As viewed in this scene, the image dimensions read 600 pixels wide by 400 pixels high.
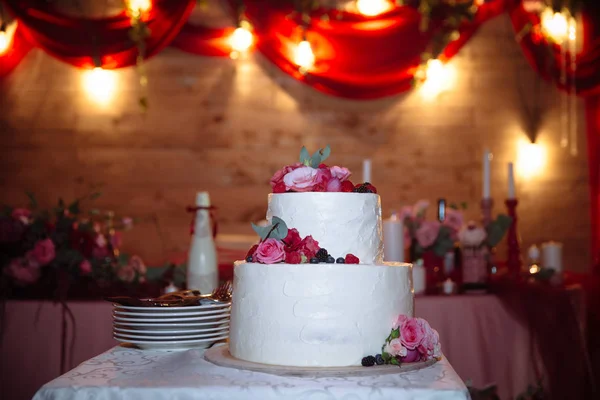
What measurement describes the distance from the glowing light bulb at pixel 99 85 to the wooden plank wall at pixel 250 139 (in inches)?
1.8

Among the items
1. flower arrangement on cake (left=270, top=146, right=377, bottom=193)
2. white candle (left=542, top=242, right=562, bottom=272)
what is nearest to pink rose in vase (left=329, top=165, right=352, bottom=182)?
flower arrangement on cake (left=270, top=146, right=377, bottom=193)

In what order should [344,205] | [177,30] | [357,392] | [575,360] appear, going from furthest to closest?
[177,30] → [575,360] → [344,205] → [357,392]

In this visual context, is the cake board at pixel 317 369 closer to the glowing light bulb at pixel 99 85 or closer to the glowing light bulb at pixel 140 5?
the glowing light bulb at pixel 140 5

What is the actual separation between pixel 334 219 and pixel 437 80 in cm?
380

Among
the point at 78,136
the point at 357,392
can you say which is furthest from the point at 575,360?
the point at 78,136

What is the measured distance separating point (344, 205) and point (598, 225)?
3.99m

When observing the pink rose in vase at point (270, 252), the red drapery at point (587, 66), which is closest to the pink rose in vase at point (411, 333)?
the pink rose in vase at point (270, 252)

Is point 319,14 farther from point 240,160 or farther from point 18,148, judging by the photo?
point 18,148

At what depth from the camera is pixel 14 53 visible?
4.73m

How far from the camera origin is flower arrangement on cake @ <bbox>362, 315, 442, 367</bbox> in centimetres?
128

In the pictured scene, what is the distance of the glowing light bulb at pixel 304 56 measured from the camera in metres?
4.66

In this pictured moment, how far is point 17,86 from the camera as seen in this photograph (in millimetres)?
Answer: 4863

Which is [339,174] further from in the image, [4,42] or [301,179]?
[4,42]

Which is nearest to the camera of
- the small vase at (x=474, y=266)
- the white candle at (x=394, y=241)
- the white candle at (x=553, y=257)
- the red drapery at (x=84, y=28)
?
the white candle at (x=394, y=241)
